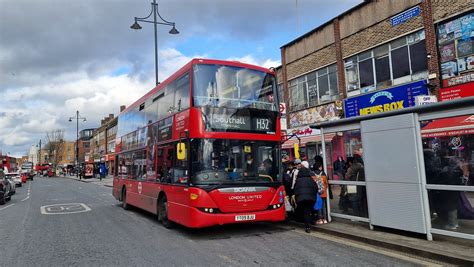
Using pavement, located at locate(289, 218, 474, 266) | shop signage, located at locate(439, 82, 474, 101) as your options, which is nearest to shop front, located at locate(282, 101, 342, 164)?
shop signage, located at locate(439, 82, 474, 101)

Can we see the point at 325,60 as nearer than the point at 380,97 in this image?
No

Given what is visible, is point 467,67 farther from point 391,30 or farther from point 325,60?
point 325,60

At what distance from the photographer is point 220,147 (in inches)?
324

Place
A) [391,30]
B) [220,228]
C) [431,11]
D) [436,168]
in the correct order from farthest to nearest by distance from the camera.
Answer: [391,30] → [431,11] → [220,228] → [436,168]

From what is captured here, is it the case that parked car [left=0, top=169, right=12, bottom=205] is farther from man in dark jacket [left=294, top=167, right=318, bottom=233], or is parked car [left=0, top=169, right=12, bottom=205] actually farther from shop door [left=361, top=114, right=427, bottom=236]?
shop door [left=361, top=114, right=427, bottom=236]

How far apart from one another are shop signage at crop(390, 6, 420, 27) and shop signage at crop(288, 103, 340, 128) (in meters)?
5.43

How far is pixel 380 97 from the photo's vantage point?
17.8 m

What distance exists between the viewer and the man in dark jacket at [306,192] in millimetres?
8438

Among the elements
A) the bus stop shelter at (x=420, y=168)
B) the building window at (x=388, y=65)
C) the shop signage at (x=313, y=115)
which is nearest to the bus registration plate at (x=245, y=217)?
the bus stop shelter at (x=420, y=168)

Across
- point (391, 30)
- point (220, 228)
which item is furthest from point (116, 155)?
point (391, 30)

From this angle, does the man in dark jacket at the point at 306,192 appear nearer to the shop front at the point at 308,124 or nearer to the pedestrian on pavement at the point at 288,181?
the pedestrian on pavement at the point at 288,181

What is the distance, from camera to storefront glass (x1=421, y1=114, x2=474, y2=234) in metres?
A: 6.39

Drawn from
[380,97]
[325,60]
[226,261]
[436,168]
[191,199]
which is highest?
[325,60]

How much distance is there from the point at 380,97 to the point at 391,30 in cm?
320
